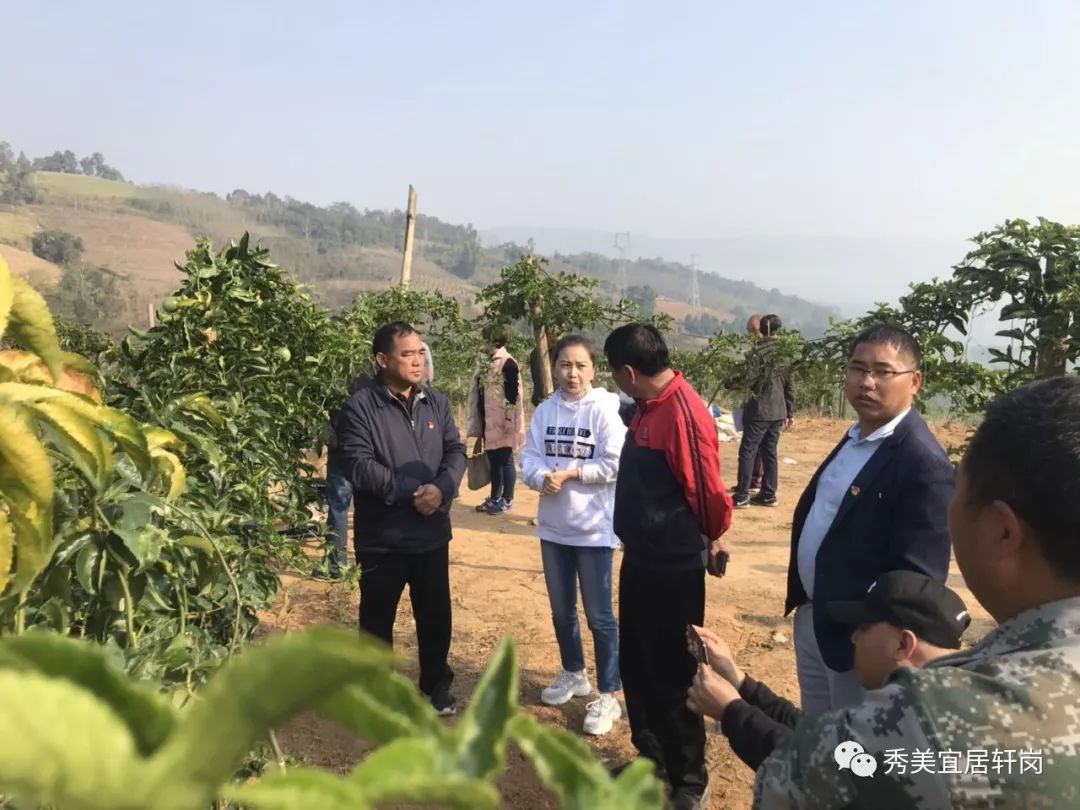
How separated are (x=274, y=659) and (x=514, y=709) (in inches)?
6.1

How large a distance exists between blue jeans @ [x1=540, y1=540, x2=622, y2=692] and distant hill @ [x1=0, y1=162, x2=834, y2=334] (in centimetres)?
2797

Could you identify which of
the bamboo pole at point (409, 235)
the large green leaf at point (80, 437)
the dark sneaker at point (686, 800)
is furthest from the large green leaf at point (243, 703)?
the bamboo pole at point (409, 235)

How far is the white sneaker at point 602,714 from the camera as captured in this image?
3426 mm

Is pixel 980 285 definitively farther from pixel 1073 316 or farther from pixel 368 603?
pixel 368 603

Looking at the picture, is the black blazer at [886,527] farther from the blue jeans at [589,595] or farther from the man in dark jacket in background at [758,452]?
the man in dark jacket in background at [758,452]

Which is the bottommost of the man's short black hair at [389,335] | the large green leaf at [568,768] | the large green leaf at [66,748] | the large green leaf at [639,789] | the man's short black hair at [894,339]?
the large green leaf at [639,789]

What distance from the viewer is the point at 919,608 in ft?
5.43

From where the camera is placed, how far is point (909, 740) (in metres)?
0.97

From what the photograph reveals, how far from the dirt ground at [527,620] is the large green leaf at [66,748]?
204 centimetres

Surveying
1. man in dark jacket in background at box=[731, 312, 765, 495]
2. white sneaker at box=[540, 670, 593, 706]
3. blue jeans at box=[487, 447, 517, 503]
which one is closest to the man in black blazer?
white sneaker at box=[540, 670, 593, 706]

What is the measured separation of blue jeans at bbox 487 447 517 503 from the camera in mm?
7141

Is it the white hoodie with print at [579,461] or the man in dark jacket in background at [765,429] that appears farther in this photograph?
the man in dark jacket in background at [765,429]

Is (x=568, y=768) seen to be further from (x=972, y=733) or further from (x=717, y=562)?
(x=717, y=562)

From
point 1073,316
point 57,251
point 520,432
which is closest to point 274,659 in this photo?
point 1073,316
